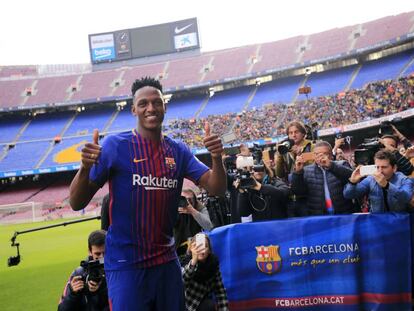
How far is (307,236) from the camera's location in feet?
13.0

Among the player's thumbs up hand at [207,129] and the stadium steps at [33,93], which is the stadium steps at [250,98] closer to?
the stadium steps at [33,93]

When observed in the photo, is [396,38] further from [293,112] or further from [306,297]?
[306,297]

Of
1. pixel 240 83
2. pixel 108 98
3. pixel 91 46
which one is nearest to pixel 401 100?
pixel 240 83

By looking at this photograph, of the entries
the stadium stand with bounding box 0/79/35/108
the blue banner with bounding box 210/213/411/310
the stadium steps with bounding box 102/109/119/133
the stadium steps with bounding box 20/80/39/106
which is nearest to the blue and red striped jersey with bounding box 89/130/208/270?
the blue banner with bounding box 210/213/411/310

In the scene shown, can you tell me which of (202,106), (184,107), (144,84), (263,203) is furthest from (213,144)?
(184,107)

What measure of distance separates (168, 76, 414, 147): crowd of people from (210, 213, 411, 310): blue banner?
26336 mm

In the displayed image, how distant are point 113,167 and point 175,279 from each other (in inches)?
29.6

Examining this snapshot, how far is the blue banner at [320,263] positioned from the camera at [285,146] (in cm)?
137

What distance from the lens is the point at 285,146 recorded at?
5164mm

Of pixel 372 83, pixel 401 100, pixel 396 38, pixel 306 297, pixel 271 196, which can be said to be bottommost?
pixel 306 297

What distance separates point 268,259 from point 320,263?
0.50 meters

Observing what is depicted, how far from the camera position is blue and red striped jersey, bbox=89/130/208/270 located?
2236 mm

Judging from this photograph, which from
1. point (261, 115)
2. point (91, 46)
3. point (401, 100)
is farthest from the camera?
point (91, 46)

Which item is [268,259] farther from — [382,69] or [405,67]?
[382,69]
